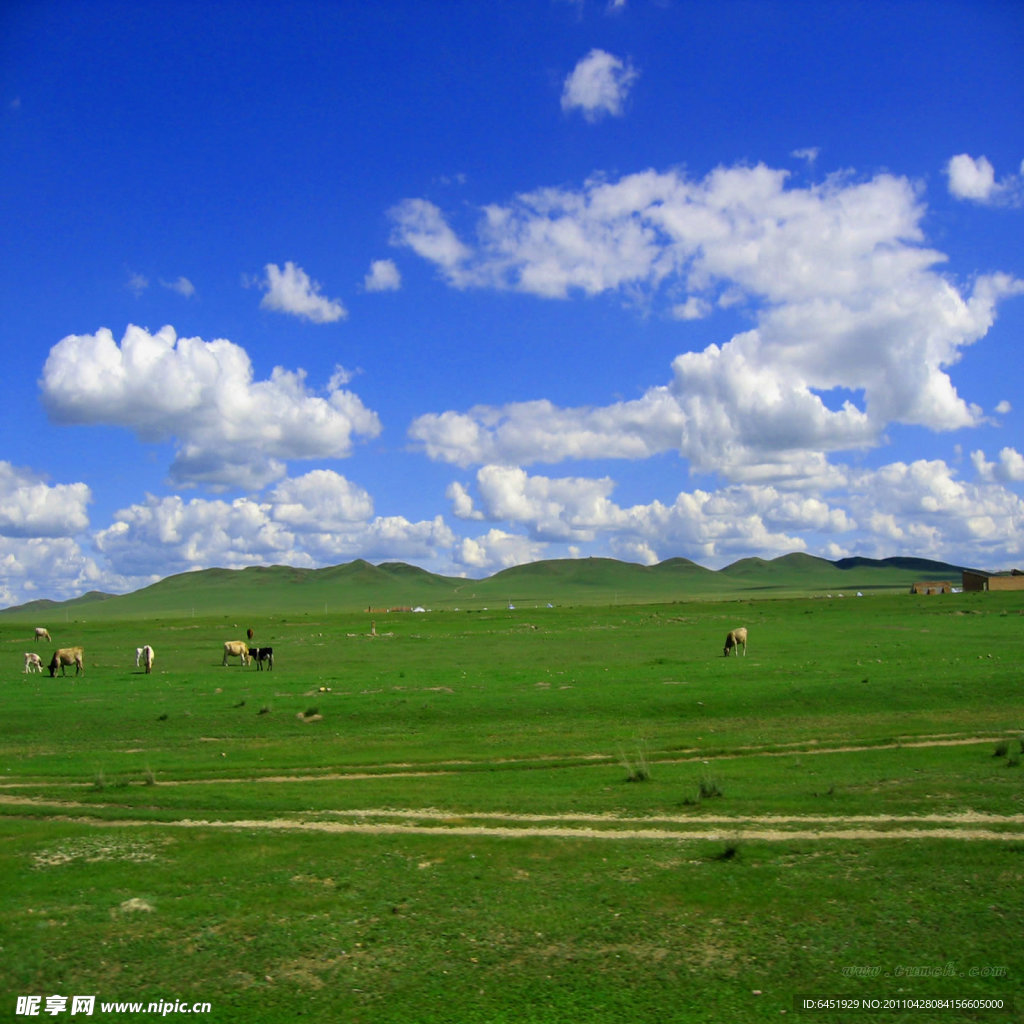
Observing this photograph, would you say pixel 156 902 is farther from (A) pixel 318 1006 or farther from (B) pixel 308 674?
(B) pixel 308 674

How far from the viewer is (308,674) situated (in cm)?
4200

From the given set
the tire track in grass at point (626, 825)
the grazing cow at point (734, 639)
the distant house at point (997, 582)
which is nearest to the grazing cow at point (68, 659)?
the tire track in grass at point (626, 825)

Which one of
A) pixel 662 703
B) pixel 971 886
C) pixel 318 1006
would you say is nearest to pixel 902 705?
pixel 662 703

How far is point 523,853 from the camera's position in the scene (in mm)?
12312

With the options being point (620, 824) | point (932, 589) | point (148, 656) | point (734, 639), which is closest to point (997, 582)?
point (932, 589)

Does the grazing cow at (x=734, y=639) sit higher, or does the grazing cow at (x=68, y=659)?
the grazing cow at (x=68, y=659)

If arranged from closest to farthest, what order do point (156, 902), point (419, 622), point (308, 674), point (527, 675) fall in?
point (156, 902), point (527, 675), point (308, 674), point (419, 622)

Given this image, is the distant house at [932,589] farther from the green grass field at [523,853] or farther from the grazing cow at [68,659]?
the grazing cow at [68,659]

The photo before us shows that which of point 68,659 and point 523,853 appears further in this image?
point 68,659

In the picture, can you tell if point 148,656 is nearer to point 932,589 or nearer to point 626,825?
point 626,825

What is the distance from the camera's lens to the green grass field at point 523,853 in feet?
27.4

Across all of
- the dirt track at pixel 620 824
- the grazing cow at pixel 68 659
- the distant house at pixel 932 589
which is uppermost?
the grazing cow at pixel 68 659

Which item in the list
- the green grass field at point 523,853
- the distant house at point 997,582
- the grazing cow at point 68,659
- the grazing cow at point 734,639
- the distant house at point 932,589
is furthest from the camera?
the distant house at point 932,589

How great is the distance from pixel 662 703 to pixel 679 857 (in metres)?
17.7
